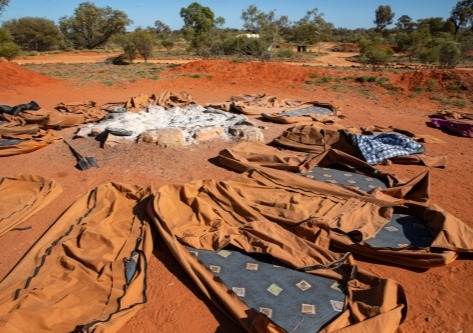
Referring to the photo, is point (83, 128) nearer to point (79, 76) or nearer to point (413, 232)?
point (413, 232)

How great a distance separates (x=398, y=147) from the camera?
5301mm

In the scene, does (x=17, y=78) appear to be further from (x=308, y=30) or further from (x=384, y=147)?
(x=308, y=30)

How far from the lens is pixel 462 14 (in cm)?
3481

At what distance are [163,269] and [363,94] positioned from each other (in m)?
9.15

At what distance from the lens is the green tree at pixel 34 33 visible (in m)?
30.8

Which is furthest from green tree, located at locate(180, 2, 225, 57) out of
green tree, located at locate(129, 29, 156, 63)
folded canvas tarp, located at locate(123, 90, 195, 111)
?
folded canvas tarp, located at locate(123, 90, 195, 111)

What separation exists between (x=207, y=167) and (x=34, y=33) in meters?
33.9

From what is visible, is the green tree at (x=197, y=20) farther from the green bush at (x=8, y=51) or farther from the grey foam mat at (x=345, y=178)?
the grey foam mat at (x=345, y=178)

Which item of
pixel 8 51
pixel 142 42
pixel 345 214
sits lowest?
pixel 345 214

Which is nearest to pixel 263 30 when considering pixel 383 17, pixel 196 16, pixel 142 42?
pixel 142 42

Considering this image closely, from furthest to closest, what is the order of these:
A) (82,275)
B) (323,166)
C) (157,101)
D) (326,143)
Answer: (157,101) < (326,143) < (323,166) < (82,275)

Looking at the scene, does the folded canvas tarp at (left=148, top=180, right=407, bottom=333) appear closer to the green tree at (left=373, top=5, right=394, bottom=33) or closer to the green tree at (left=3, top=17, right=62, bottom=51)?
the green tree at (left=3, top=17, right=62, bottom=51)

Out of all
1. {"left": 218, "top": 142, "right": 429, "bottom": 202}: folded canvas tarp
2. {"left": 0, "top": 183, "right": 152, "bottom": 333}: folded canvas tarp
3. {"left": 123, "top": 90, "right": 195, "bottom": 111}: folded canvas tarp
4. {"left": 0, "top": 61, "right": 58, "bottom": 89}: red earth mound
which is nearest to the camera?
{"left": 0, "top": 183, "right": 152, "bottom": 333}: folded canvas tarp

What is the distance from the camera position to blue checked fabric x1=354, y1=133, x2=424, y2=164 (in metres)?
5.02
